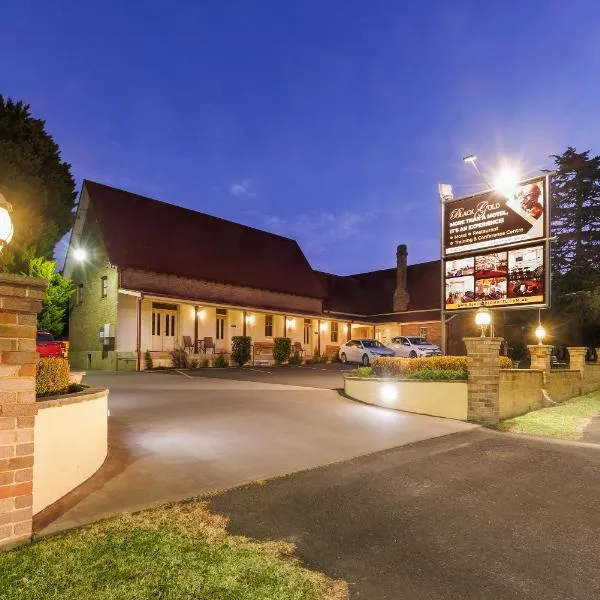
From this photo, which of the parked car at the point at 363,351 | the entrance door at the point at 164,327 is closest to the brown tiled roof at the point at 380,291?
the parked car at the point at 363,351

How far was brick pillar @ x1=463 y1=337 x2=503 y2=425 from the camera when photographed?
1145 centimetres

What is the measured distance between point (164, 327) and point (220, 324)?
142 inches

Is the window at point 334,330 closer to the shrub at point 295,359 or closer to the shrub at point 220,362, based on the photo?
the shrub at point 295,359

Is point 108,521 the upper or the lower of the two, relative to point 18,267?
lower

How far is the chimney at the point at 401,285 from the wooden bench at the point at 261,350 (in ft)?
39.9

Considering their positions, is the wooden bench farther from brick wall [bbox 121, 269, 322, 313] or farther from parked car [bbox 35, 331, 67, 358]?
parked car [bbox 35, 331, 67, 358]

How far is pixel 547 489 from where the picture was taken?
20.7ft

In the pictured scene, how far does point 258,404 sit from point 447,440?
4.41 m

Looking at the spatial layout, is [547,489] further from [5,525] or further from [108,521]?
[5,525]

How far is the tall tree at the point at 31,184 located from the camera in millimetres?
19750

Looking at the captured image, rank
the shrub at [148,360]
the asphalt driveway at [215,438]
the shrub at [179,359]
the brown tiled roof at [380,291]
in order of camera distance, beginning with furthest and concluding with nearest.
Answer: the brown tiled roof at [380,291] < the shrub at [179,359] < the shrub at [148,360] < the asphalt driveway at [215,438]

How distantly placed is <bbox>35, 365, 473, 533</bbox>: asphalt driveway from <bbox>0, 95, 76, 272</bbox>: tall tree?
31.1 feet

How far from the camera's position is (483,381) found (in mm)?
11539

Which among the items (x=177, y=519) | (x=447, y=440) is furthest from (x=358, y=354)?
(x=177, y=519)
